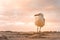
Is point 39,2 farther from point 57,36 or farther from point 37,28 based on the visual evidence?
point 57,36

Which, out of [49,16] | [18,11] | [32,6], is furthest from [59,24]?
[18,11]

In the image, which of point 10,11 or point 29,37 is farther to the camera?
point 10,11

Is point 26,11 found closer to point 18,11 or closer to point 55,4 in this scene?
point 18,11

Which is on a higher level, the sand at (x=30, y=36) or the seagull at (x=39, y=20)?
the seagull at (x=39, y=20)

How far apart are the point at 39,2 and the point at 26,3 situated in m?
0.18

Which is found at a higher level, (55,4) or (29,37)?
(55,4)

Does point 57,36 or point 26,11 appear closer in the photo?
point 57,36

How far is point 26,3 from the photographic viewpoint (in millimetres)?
2064

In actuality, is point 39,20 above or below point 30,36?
above

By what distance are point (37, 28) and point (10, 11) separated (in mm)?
430

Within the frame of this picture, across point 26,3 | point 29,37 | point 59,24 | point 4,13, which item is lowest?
point 29,37

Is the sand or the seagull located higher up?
the seagull

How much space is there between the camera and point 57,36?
6.06ft

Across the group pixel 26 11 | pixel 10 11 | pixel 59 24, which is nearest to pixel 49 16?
pixel 59 24
